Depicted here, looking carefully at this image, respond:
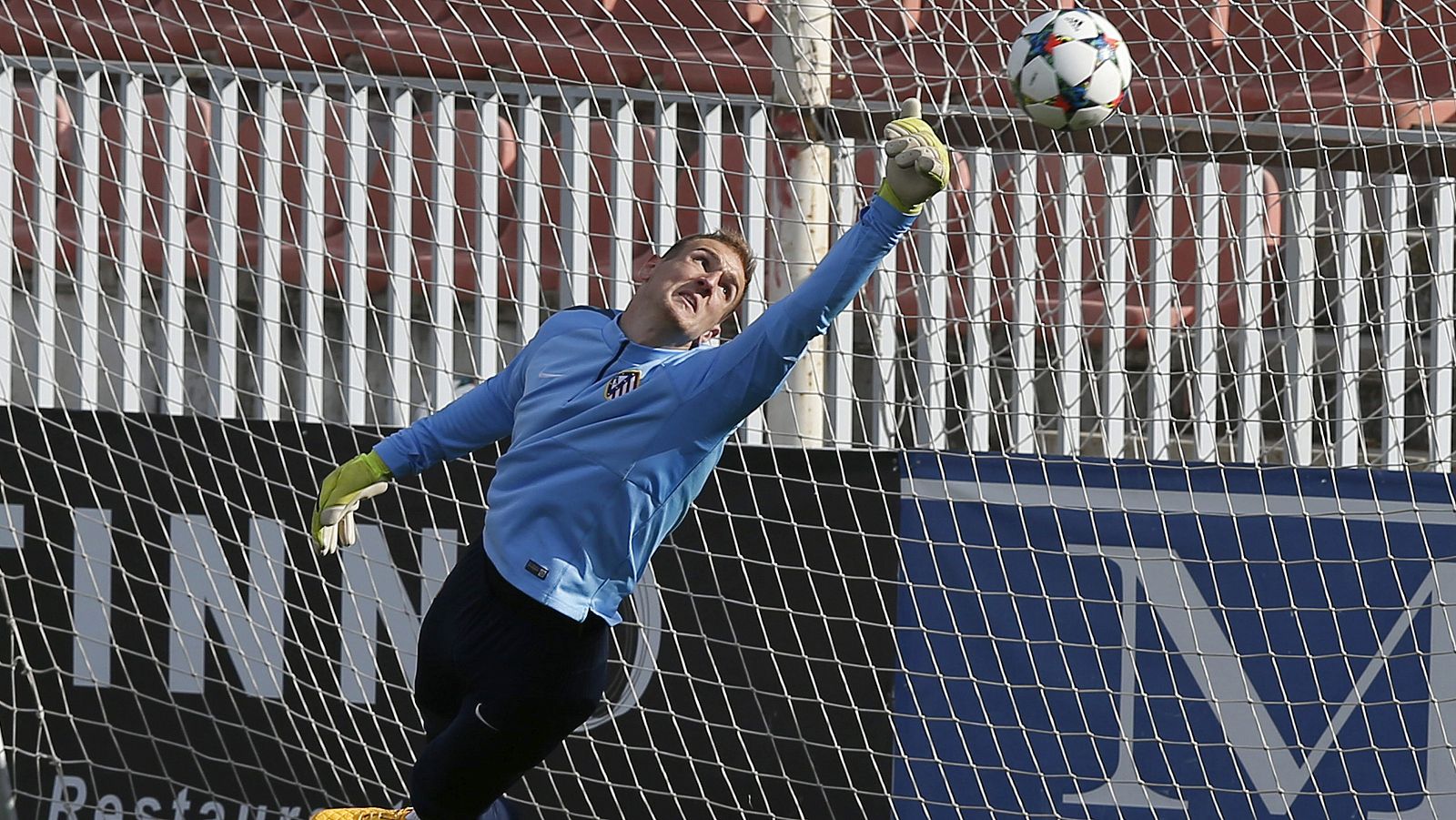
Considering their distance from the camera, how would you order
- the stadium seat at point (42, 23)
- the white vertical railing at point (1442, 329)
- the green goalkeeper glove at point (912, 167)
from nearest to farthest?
the green goalkeeper glove at point (912, 167) < the white vertical railing at point (1442, 329) < the stadium seat at point (42, 23)

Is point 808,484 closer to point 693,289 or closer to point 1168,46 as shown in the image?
point 693,289

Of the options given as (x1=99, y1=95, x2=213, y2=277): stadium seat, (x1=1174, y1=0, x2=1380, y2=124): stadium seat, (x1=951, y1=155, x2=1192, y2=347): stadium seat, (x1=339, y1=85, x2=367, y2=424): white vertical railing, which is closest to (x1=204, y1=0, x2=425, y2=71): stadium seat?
(x1=99, y1=95, x2=213, y2=277): stadium seat

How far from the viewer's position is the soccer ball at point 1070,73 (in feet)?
9.72

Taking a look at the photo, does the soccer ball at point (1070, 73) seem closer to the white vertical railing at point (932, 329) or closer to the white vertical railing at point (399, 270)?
the white vertical railing at point (932, 329)

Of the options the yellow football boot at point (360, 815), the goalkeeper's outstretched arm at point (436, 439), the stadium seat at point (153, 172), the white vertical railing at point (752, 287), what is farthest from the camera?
the stadium seat at point (153, 172)

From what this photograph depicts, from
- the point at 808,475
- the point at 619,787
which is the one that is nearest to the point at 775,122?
the point at 808,475

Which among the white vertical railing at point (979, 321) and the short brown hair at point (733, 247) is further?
the white vertical railing at point (979, 321)

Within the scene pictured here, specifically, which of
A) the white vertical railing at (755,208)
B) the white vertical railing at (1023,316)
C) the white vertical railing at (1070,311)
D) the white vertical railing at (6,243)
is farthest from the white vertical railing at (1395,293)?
the white vertical railing at (6,243)

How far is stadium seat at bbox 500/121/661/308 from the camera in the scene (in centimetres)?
413

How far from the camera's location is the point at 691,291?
2.72m

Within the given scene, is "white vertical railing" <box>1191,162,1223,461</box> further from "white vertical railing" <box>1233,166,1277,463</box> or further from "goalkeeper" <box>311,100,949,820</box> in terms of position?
"goalkeeper" <box>311,100,949,820</box>

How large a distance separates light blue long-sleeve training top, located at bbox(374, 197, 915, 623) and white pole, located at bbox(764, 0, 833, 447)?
1.20m

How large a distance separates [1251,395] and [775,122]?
1364mm

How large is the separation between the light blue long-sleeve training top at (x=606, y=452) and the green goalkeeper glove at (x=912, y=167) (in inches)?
11.8
